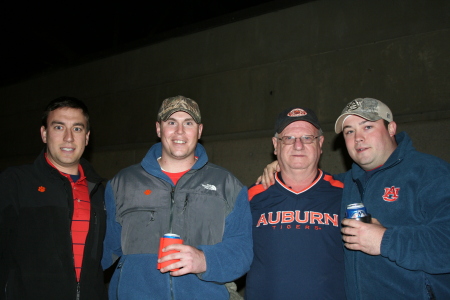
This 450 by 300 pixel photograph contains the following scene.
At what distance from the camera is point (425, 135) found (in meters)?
3.85

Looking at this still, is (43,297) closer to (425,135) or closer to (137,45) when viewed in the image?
→ (425,135)

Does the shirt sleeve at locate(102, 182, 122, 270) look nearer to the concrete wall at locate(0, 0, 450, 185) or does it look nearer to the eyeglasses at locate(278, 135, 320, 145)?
the eyeglasses at locate(278, 135, 320, 145)

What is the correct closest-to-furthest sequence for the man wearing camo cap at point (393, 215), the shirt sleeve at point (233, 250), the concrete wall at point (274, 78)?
the man wearing camo cap at point (393, 215)
the shirt sleeve at point (233, 250)
the concrete wall at point (274, 78)

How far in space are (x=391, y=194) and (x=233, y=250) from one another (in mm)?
1063

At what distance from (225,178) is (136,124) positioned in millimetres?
4231

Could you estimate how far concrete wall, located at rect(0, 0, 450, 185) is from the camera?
4.01 meters

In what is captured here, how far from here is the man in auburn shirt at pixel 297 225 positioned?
2.20m

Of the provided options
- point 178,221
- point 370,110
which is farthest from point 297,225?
point 370,110

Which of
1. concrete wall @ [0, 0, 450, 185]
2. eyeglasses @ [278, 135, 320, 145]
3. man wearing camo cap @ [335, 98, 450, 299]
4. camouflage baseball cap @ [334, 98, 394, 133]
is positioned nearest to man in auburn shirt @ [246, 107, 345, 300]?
eyeglasses @ [278, 135, 320, 145]

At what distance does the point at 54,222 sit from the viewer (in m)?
2.12

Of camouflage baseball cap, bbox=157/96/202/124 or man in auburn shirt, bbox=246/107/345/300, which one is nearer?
man in auburn shirt, bbox=246/107/345/300

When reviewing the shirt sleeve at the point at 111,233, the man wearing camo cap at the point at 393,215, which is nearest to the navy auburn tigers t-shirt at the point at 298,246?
the man wearing camo cap at the point at 393,215

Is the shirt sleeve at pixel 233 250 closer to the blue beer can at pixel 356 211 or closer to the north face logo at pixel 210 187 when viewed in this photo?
the north face logo at pixel 210 187

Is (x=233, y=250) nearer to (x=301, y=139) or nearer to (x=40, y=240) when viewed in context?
(x=301, y=139)
